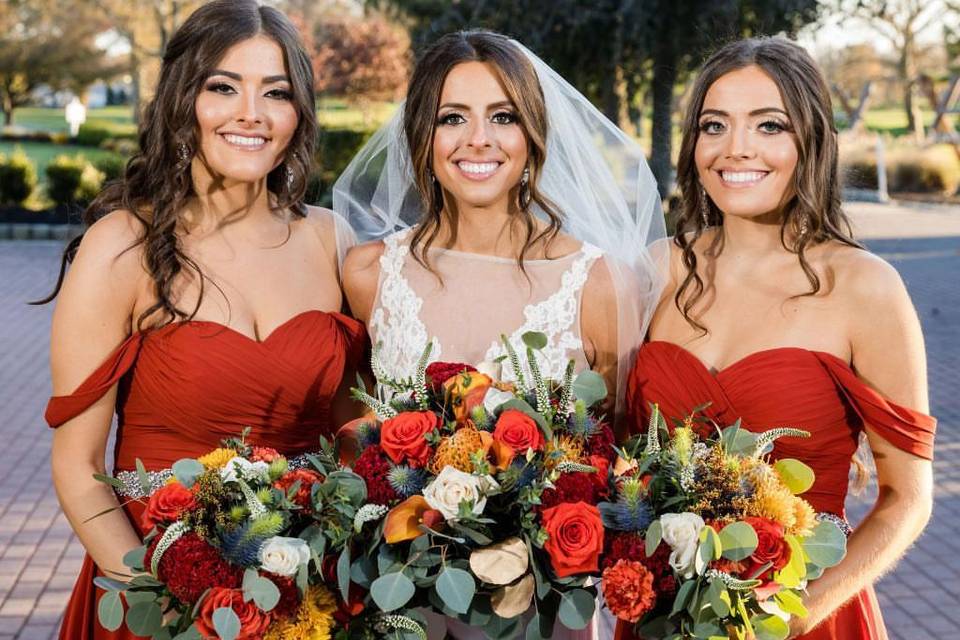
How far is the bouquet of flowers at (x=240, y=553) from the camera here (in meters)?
2.09

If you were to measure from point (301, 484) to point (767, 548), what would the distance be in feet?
3.09

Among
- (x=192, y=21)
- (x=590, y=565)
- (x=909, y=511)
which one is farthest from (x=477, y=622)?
A: (x=192, y=21)

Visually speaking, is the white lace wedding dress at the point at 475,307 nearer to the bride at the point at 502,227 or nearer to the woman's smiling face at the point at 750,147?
the bride at the point at 502,227

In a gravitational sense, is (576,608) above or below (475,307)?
below

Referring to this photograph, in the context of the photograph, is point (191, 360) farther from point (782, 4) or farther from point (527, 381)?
point (782, 4)

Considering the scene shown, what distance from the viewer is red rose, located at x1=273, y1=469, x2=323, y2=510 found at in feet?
7.27

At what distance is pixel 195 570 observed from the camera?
211 cm

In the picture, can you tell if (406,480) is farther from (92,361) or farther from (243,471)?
(92,361)

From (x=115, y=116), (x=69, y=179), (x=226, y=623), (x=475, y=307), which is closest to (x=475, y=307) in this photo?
(x=475, y=307)

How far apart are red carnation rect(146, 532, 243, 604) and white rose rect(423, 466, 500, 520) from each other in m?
0.42

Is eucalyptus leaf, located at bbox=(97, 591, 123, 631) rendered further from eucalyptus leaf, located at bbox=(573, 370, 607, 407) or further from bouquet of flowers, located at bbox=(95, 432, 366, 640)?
eucalyptus leaf, located at bbox=(573, 370, 607, 407)

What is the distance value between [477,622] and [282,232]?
5.66ft

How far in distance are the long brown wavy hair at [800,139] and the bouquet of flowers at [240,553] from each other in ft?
4.44

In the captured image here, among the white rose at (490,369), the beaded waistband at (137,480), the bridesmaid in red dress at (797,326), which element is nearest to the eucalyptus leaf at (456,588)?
the white rose at (490,369)
